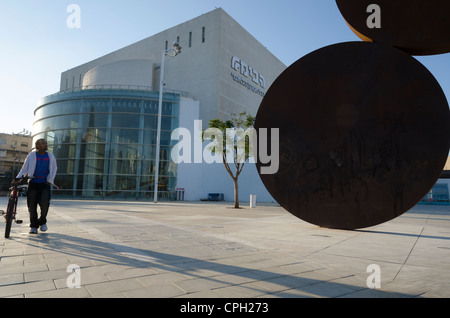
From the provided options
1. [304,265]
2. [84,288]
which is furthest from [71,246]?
[304,265]

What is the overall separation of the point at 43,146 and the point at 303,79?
5.85 metres

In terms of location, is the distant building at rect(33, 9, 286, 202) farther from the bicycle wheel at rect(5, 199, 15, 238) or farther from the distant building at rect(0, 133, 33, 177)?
the distant building at rect(0, 133, 33, 177)

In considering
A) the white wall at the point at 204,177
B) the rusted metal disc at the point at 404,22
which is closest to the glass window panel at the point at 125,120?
the white wall at the point at 204,177

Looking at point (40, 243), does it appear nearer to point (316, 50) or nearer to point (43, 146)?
point (43, 146)

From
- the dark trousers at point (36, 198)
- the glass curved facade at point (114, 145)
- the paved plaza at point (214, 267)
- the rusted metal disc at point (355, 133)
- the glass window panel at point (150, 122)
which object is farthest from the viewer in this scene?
the glass window panel at point (150, 122)

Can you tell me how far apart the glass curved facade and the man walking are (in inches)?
927

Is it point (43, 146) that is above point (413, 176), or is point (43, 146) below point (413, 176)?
above

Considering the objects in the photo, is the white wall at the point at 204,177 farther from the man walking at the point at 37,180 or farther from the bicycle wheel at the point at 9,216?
the bicycle wheel at the point at 9,216

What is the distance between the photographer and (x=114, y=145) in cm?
2962

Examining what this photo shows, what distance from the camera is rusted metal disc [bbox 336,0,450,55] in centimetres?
268

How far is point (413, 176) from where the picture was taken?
265 centimetres

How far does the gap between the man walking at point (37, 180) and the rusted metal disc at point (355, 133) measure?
507 centimetres

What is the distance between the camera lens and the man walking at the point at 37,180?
238 inches

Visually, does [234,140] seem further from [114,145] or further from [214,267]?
[214,267]
